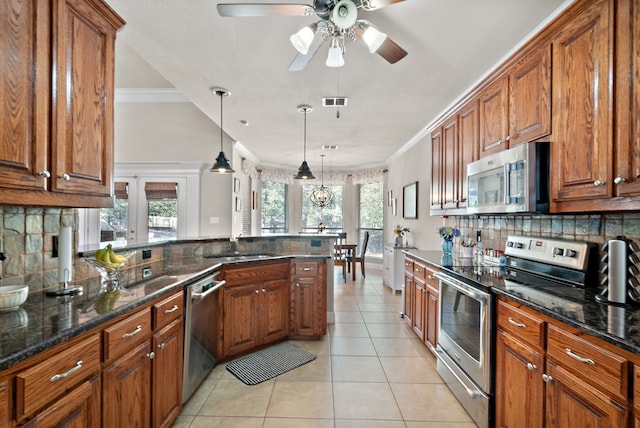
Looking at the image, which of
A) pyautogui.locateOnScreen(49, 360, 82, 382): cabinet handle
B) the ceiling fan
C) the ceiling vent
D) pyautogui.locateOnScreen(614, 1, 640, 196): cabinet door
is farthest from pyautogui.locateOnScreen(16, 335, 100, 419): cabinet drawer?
the ceiling vent

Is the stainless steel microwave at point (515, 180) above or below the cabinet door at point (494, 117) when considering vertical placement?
below

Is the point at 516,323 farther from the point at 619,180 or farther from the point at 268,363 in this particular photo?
the point at 268,363

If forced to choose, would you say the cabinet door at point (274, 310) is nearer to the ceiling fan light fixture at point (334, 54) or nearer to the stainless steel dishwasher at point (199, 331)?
the stainless steel dishwasher at point (199, 331)

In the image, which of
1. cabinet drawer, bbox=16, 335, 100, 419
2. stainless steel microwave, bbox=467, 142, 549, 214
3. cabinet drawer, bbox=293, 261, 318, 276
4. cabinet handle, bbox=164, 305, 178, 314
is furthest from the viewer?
cabinet drawer, bbox=293, 261, 318, 276

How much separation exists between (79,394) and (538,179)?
2530 millimetres

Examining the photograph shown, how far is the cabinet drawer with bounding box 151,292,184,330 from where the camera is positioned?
168 cm

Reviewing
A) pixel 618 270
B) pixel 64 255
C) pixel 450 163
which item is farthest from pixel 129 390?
pixel 450 163

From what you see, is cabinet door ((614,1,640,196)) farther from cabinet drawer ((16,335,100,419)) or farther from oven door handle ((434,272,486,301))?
cabinet drawer ((16,335,100,419))

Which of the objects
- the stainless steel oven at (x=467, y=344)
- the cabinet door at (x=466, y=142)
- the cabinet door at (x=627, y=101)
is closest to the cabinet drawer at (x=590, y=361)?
the stainless steel oven at (x=467, y=344)

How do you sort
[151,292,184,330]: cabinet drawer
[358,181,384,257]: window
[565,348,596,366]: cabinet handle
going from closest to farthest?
[565,348,596,366]: cabinet handle, [151,292,184,330]: cabinet drawer, [358,181,384,257]: window

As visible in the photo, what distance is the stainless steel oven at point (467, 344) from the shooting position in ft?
6.06

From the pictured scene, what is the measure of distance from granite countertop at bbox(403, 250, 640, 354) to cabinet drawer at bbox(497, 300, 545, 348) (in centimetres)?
6

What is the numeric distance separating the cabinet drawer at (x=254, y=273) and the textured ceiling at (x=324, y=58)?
1.68 meters

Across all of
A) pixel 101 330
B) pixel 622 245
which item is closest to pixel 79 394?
pixel 101 330
